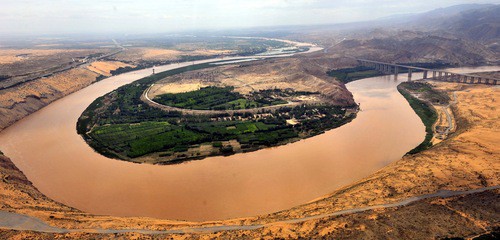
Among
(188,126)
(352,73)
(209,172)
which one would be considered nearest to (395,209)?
(209,172)

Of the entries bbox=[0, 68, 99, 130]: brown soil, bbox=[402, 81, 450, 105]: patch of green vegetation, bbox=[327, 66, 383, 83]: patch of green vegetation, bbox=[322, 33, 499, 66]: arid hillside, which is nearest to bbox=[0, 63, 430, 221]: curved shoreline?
bbox=[0, 68, 99, 130]: brown soil

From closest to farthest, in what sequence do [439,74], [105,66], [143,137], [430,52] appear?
1. [143,137]
2. [439,74]
3. [105,66]
4. [430,52]

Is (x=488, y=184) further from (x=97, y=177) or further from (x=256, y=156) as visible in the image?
(x=97, y=177)

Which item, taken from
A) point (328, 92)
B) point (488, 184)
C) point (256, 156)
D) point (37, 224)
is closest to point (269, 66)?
point (328, 92)

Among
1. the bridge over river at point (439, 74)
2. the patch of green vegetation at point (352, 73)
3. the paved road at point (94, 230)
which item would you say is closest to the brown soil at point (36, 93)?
the paved road at point (94, 230)

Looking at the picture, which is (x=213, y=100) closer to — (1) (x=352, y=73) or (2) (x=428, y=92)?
(2) (x=428, y=92)

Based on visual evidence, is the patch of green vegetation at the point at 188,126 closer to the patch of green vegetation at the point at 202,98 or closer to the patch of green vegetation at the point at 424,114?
the patch of green vegetation at the point at 202,98
